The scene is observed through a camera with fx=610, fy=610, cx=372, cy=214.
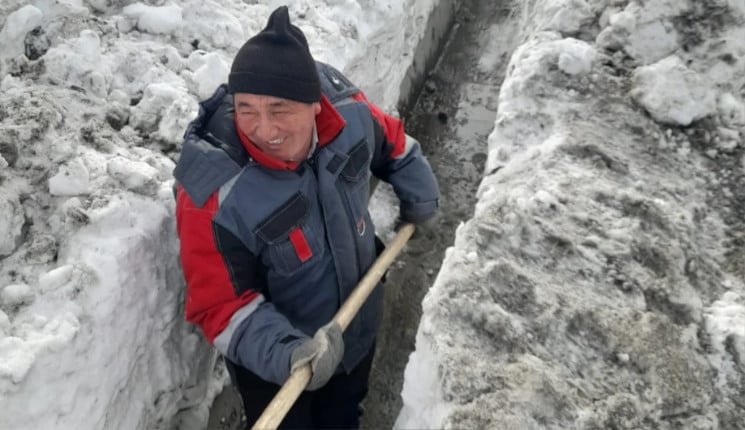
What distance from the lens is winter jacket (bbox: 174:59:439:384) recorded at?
8.00 feet

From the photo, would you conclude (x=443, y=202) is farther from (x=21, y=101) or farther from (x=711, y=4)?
(x=21, y=101)

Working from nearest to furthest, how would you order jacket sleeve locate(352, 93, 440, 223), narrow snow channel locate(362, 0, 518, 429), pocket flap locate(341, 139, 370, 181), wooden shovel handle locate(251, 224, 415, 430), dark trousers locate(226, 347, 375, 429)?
1. wooden shovel handle locate(251, 224, 415, 430)
2. pocket flap locate(341, 139, 370, 181)
3. dark trousers locate(226, 347, 375, 429)
4. jacket sleeve locate(352, 93, 440, 223)
5. narrow snow channel locate(362, 0, 518, 429)

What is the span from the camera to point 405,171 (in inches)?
133

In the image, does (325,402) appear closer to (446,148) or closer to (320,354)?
(320,354)

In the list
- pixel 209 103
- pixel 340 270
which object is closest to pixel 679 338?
pixel 340 270

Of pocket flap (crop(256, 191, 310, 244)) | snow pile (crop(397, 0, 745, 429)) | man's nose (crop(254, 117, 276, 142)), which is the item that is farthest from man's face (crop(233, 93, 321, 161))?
snow pile (crop(397, 0, 745, 429))

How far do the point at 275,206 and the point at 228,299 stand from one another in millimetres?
440

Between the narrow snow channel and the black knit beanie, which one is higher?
the black knit beanie

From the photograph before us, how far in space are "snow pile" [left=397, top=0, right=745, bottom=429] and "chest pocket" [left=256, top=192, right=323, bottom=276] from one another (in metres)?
0.58

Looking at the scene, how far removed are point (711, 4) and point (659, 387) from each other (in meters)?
2.73

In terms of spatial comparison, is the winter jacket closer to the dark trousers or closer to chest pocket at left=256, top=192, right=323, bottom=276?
chest pocket at left=256, top=192, right=323, bottom=276

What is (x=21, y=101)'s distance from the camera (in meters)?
2.98

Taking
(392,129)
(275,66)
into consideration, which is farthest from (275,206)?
(392,129)

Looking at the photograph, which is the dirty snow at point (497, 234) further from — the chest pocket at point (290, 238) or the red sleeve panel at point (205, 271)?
the chest pocket at point (290, 238)
